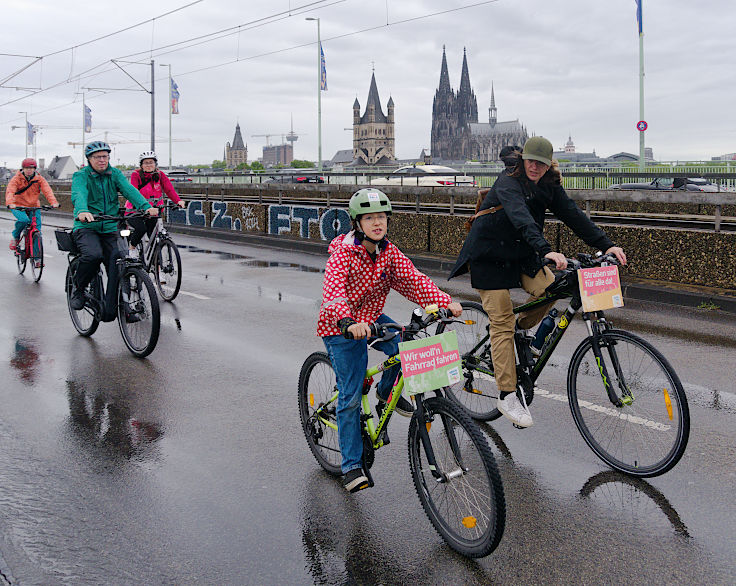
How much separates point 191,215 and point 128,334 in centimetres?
1759

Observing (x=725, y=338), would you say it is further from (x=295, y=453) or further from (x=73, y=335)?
(x=73, y=335)

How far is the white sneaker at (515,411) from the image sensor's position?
197 inches

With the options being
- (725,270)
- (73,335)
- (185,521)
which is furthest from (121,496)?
(725,270)

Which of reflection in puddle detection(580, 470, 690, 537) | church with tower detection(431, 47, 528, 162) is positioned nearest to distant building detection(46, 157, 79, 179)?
reflection in puddle detection(580, 470, 690, 537)

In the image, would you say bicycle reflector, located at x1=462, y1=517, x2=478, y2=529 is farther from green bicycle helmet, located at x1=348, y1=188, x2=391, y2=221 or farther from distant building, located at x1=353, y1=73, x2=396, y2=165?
distant building, located at x1=353, y1=73, x2=396, y2=165

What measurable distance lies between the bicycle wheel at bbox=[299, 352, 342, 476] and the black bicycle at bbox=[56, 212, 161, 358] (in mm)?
2964

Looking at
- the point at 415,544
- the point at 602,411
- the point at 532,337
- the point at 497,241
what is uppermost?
the point at 497,241

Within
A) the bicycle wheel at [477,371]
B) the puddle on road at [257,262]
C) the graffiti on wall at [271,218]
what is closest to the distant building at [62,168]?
the graffiti on wall at [271,218]

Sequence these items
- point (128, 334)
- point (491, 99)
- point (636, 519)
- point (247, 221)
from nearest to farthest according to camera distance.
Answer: point (636, 519) → point (128, 334) → point (247, 221) → point (491, 99)

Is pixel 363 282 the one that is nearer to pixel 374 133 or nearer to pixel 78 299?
pixel 78 299

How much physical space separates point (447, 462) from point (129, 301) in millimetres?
4852

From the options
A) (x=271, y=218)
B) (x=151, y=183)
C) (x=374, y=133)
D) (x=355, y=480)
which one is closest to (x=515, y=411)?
(x=355, y=480)

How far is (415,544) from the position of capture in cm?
373

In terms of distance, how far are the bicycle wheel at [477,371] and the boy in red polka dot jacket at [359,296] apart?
1281 mm
